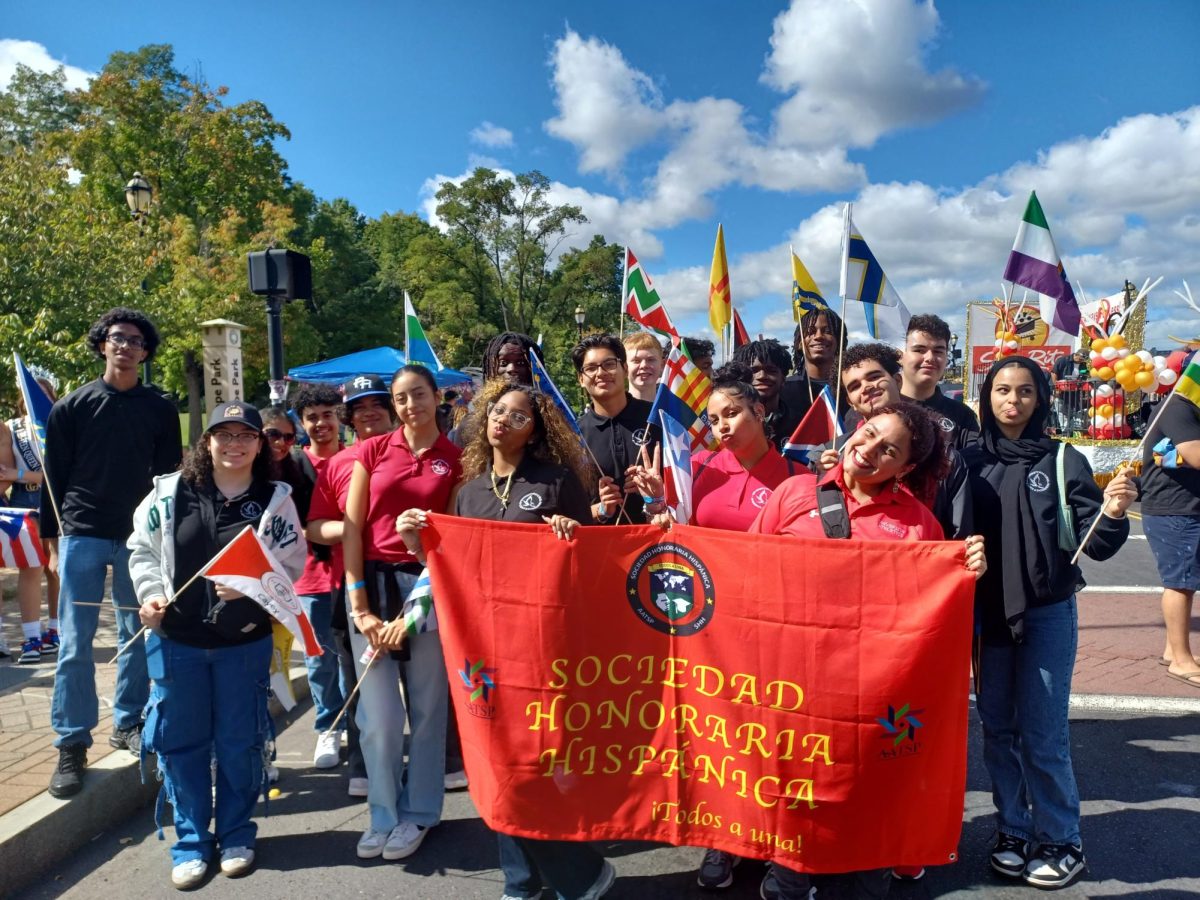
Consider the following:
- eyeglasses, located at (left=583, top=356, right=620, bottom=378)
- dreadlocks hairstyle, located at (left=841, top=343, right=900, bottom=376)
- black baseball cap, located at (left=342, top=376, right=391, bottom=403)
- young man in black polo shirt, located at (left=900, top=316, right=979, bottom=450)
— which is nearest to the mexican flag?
black baseball cap, located at (left=342, top=376, right=391, bottom=403)

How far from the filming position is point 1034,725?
121 inches

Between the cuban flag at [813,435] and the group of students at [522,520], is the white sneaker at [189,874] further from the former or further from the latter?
the cuban flag at [813,435]

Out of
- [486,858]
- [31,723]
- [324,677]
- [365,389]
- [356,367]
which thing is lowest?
[486,858]

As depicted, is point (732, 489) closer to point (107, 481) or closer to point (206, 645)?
point (206, 645)

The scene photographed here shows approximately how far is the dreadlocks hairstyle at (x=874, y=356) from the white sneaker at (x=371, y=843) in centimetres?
312

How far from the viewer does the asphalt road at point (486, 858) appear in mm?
3145

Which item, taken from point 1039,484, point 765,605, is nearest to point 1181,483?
point 1039,484

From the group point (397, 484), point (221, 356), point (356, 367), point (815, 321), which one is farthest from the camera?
point (356, 367)

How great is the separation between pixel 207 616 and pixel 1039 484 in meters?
3.31

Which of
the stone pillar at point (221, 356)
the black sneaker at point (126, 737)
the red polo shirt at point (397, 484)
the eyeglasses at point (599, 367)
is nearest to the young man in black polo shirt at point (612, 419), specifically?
the eyeglasses at point (599, 367)

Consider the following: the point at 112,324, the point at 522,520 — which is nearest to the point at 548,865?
the point at 522,520

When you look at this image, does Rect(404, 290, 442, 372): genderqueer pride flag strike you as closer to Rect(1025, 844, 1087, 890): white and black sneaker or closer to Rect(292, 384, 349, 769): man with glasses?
Rect(292, 384, 349, 769): man with glasses

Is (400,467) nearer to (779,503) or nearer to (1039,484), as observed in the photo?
(779,503)

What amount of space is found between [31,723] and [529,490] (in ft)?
11.5
